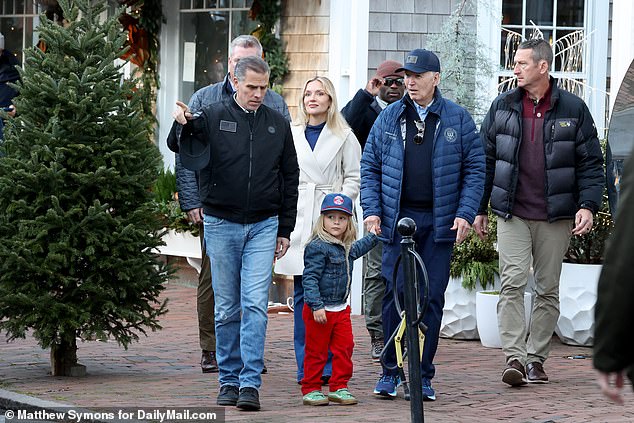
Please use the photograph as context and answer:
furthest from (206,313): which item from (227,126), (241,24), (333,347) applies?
(241,24)

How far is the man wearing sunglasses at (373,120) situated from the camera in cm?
898

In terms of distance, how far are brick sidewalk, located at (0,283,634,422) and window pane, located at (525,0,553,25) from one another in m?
3.53

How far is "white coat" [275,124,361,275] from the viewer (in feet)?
26.6

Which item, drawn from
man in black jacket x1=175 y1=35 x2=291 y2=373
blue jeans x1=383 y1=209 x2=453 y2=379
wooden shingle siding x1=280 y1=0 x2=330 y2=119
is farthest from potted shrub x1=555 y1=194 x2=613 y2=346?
wooden shingle siding x1=280 y1=0 x2=330 y2=119

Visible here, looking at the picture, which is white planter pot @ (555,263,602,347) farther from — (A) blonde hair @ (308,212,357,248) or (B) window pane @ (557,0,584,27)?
(B) window pane @ (557,0,584,27)

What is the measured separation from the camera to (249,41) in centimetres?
802

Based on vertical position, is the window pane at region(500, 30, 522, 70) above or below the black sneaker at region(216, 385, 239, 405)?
above

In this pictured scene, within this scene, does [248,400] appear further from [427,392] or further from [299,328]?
[427,392]

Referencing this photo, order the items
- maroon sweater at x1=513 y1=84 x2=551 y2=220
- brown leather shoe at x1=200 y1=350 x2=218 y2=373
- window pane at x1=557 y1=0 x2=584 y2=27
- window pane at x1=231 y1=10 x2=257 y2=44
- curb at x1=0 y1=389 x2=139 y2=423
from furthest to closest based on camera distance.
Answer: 1. window pane at x1=231 y1=10 x2=257 y2=44
2. window pane at x1=557 y1=0 x2=584 y2=27
3. brown leather shoe at x1=200 y1=350 x2=218 y2=373
4. maroon sweater at x1=513 y1=84 x2=551 y2=220
5. curb at x1=0 y1=389 x2=139 y2=423

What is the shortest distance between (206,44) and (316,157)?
257 inches

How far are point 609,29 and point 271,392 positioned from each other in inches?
238

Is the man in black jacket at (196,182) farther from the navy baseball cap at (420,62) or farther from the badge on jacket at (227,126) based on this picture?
the navy baseball cap at (420,62)

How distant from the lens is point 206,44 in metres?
14.3

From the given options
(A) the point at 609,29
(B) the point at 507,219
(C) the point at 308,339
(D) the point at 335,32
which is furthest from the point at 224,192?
(A) the point at 609,29
